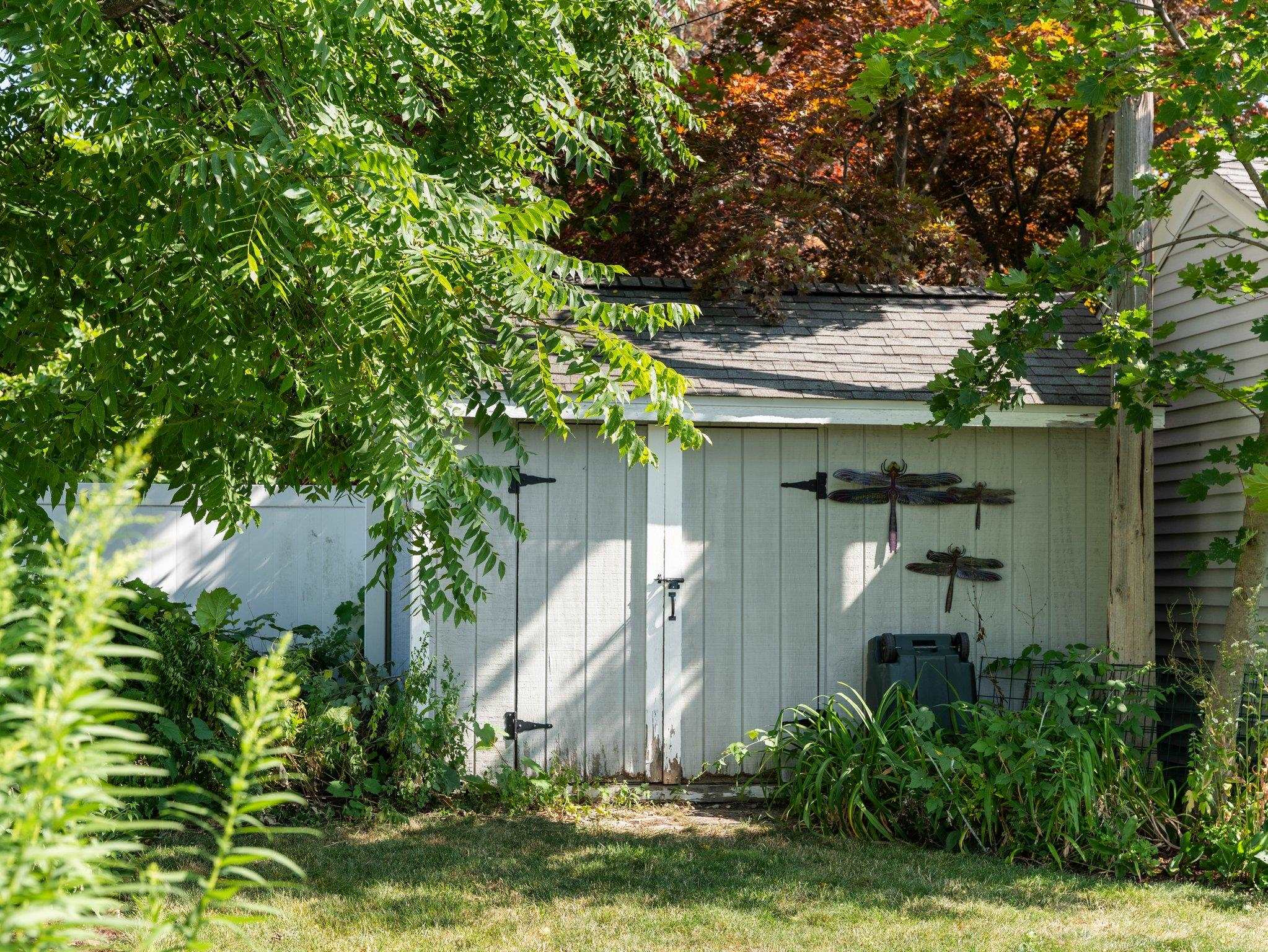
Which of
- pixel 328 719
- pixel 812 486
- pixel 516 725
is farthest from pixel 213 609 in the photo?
pixel 812 486

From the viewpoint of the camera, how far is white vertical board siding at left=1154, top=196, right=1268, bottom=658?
6.79 m

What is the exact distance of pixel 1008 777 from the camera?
5.66 meters

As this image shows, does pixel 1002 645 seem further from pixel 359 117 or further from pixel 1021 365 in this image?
pixel 359 117

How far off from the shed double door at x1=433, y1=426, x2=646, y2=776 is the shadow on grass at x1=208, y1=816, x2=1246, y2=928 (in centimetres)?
71

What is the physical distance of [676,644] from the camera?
22.5ft

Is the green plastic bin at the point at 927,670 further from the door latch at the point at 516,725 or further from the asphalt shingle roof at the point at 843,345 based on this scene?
the door latch at the point at 516,725

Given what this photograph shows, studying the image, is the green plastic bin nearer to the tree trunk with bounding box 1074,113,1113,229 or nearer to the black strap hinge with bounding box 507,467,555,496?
the black strap hinge with bounding box 507,467,555,496

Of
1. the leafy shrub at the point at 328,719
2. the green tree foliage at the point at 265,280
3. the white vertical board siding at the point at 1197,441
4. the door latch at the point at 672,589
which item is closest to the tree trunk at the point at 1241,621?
the white vertical board siding at the point at 1197,441

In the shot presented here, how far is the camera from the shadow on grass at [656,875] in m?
4.82

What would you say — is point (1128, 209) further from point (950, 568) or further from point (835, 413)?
point (950, 568)

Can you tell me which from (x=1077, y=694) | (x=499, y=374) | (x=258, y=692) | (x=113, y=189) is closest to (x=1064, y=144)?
(x=1077, y=694)

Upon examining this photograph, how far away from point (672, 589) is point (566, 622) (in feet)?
2.15

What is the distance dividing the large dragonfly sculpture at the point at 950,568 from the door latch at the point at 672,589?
1427 millimetres

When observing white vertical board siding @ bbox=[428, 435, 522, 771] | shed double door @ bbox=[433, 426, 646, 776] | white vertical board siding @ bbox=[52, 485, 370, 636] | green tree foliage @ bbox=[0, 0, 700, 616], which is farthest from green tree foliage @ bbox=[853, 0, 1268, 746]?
white vertical board siding @ bbox=[52, 485, 370, 636]
